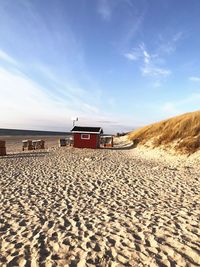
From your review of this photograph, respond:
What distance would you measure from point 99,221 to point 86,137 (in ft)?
80.3

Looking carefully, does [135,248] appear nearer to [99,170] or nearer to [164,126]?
[99,170]

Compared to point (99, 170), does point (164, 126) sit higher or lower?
higher

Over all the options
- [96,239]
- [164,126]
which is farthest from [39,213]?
[164,126]

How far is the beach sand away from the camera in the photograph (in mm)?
5469

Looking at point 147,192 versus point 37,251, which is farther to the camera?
point 147,192

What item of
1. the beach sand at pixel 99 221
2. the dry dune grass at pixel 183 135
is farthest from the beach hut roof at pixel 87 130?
the beach sand at pixel 99 221

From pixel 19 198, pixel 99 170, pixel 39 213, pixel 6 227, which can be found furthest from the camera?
pixel 99 170

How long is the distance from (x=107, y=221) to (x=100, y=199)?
7.28 ft

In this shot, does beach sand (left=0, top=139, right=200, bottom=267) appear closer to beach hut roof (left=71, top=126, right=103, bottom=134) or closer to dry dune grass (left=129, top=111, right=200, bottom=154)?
dry dune grass (left=129, top=111, right=200, bottom=154)

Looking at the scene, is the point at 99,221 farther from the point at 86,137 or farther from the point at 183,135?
the point at 86,137

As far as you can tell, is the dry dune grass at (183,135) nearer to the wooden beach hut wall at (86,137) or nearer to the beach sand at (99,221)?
the wooden beach hut wall at (86,137)

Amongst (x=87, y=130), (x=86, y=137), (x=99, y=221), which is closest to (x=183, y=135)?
(x=86, y=137)

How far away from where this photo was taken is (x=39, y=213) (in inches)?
317

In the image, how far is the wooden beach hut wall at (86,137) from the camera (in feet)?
103
